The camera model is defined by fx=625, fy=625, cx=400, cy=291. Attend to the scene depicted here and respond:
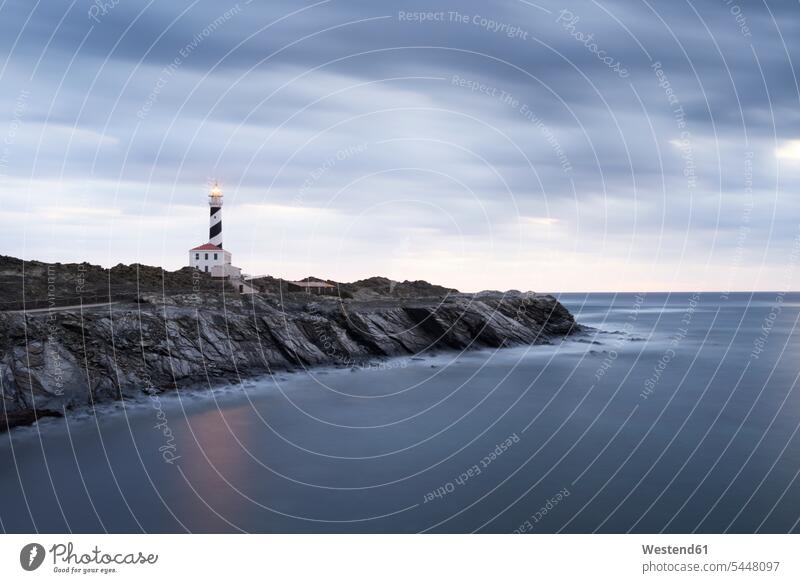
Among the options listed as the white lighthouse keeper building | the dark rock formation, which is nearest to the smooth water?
the dark rock formation

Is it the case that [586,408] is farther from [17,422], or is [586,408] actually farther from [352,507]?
[17,422]

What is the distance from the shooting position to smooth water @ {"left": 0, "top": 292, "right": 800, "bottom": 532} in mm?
17281

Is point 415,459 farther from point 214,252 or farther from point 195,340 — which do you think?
point 214,252

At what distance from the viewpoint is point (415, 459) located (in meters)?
23.0

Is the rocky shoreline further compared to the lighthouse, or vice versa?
the lighthouse

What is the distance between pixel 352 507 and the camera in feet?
59.4

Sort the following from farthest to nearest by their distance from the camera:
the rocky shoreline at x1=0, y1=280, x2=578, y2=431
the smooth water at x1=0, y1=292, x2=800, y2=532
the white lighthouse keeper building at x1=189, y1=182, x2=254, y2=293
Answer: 1. the white lighthouse keeper building at x1=189, y1=182, x2=254, y2=293
2. the rocky shoreline at x1=0, y1=280, x2=578, y2=431
3. the smooth water at x1=0, y1=292, x2=800, y2=532

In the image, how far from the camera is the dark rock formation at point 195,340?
2538cm

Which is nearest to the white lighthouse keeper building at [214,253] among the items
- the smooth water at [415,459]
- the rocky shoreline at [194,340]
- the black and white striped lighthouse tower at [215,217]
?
the black and white striped lighthouse tower at [215,217]

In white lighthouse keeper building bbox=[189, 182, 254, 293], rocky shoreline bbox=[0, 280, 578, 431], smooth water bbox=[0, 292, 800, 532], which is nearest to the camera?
smooth water bbox=[0, 292, 800, 532]

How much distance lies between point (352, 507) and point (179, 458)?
7524mm

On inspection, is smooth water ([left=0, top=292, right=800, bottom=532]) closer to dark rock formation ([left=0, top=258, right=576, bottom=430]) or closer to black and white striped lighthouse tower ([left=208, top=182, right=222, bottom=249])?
dark rock formation ([left=0, top=258, right=576, bottom=430])

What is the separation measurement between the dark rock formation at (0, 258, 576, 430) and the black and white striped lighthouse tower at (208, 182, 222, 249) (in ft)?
72.2

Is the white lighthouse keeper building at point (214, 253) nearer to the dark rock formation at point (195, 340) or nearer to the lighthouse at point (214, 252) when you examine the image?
the lighthouse at point (214, 252)
